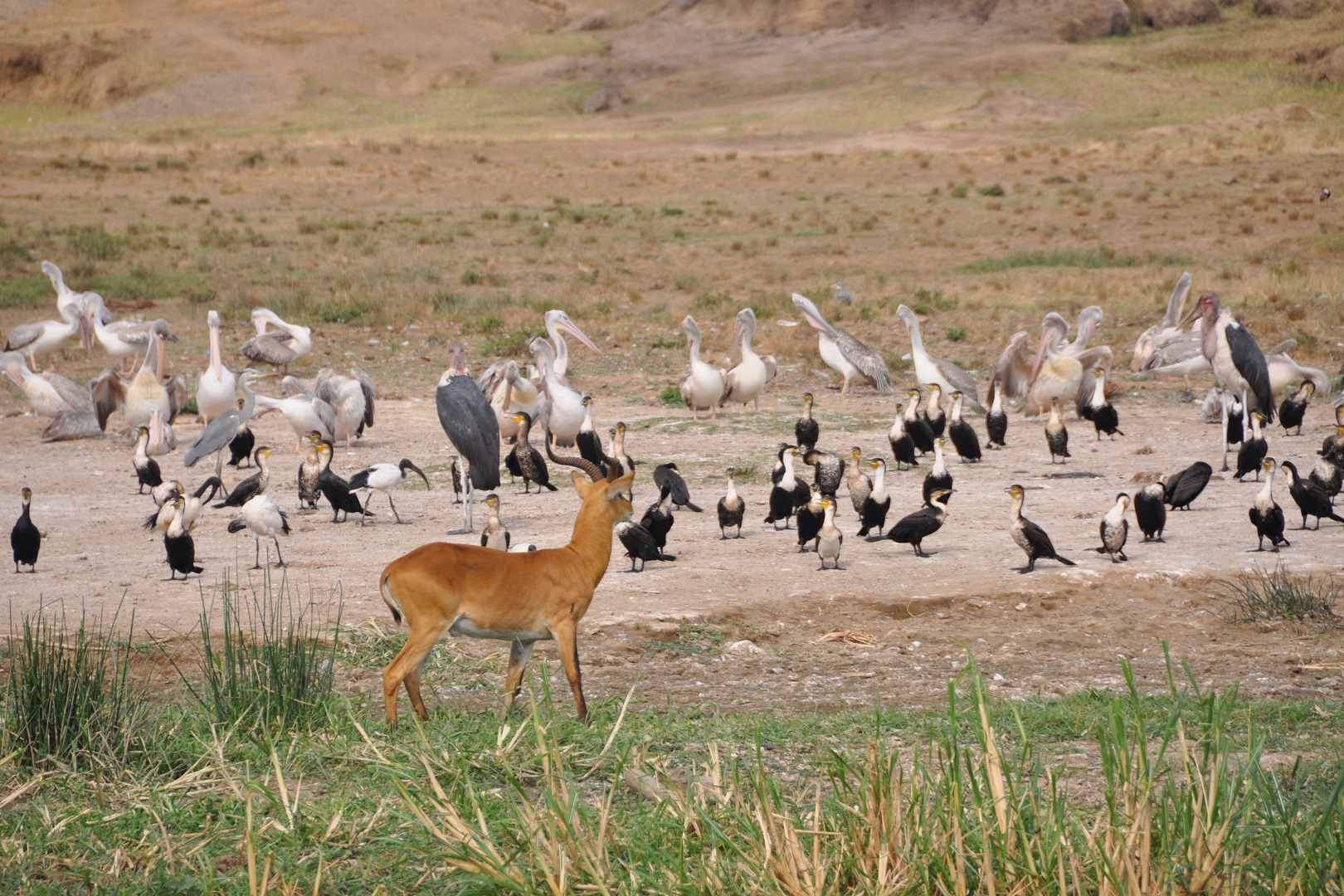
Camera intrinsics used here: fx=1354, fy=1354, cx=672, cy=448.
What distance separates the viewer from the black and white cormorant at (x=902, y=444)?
1175cm

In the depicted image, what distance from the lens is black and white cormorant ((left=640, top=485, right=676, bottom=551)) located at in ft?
29.5

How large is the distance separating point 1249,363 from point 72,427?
11.5m

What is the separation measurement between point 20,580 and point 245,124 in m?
64.0

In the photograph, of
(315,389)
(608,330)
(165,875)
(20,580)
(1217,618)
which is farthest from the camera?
(608,330)

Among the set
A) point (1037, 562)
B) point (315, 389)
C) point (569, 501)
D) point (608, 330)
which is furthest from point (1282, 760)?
point (608, 330)

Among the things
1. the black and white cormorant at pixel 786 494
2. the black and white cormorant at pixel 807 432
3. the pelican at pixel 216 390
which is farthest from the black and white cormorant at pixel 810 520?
the pelican at pixel 216 390

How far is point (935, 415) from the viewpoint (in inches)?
489

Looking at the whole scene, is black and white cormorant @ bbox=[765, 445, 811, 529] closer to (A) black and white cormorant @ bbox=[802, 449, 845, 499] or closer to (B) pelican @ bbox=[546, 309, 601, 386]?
(A) black and white cormorant @ bbox=[802, 449, 845, 499]

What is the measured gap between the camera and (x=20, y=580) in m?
8.45

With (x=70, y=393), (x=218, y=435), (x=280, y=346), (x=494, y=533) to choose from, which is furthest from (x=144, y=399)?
(x=494, y=533)

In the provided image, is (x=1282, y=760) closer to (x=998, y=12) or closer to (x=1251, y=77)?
(x=1251, y=77)

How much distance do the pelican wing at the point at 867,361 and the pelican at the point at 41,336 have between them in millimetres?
9327

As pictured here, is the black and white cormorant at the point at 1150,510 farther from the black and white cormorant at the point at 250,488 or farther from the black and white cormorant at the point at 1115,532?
the black and white cormorant at the point at 250,488

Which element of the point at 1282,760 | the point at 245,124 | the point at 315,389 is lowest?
the point at 1282,760
